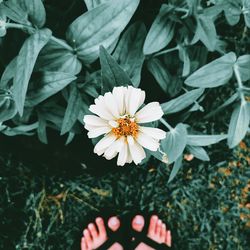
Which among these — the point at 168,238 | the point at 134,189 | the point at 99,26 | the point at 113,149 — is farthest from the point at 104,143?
the point at 168,238

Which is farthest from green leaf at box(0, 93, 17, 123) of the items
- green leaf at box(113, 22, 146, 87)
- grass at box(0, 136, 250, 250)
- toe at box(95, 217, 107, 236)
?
toe at box(95, 217, 107, 236)

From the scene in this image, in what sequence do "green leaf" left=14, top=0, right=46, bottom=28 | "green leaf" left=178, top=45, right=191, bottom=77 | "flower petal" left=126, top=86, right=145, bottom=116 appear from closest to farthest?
"flower petal" left=126, top=86, right=145, bottom=116 < "green leaf" left=14, top=0, right=46, bottom=28 < "green leaf" left=178, top=45, right=191, bottom=77

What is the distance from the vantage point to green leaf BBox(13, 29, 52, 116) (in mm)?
773

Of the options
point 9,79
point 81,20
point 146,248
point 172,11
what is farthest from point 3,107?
point 146,248

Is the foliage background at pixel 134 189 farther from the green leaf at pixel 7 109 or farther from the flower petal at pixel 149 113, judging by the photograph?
the flower petal at pixel 149 113

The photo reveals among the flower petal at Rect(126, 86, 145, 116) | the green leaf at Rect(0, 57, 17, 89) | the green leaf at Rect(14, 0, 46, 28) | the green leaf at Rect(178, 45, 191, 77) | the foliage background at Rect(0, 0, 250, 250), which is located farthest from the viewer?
the foliage background at Rect(0, 0, 250, 250)

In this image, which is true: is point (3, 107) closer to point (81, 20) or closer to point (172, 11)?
point (81, 20)

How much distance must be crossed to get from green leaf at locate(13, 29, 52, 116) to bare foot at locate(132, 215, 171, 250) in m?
0.77

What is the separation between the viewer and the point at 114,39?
856mm

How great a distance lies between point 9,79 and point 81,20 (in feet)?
0.61

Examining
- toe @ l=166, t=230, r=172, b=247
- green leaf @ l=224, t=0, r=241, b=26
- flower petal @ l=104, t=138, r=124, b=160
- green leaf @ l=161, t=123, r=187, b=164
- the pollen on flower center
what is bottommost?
toe @ l=166, t=230, r=172, b=247

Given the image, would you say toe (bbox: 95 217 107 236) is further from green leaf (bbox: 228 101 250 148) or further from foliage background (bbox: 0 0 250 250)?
green leaf (bbox: 228 101 250 148)

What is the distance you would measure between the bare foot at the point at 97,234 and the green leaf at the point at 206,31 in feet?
2.32

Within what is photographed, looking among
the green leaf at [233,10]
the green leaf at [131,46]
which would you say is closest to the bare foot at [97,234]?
the green leaf at [131,46]
